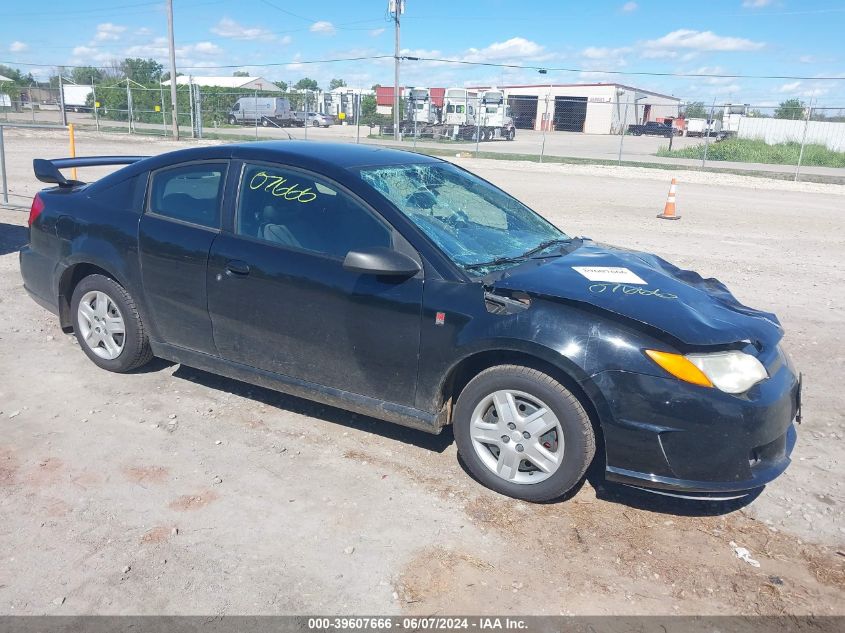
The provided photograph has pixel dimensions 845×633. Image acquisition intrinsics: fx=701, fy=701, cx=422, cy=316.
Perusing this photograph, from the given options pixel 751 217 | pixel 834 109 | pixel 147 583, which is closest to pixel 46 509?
pixel 147 583

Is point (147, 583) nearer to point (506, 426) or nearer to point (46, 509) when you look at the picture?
point (46, 509)

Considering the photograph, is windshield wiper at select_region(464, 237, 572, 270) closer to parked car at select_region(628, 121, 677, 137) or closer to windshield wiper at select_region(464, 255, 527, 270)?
windshield wiper at select_region(464, 255, 527, 270)

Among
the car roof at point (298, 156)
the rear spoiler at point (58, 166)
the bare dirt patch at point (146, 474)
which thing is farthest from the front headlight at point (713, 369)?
the rear spoiler at point (58, 166)

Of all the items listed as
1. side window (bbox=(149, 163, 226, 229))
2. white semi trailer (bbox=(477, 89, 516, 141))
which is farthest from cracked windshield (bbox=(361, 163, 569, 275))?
white semi trailer (bbox=(477, 89, 516, 141))

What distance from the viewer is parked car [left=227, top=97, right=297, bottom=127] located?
4336 cm

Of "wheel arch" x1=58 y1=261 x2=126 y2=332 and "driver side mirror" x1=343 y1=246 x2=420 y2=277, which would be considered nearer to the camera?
"driver side mirror" x1=343 y1=246 x2=420 y2=277

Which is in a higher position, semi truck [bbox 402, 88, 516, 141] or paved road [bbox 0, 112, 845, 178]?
semi truck [bbox 402, 88, 516, 141]

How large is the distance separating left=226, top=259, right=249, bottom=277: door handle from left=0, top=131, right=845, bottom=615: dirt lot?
96cm

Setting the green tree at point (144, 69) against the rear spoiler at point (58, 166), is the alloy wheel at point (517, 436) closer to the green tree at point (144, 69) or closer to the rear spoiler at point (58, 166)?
the rear spoiler at point (58, 166)

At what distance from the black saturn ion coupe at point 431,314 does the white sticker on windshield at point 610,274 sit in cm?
2

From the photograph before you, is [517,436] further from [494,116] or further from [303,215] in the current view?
[494,116]

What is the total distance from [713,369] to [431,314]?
136cm

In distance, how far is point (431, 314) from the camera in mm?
3580

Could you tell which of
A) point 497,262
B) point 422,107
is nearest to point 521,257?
point 497,262
